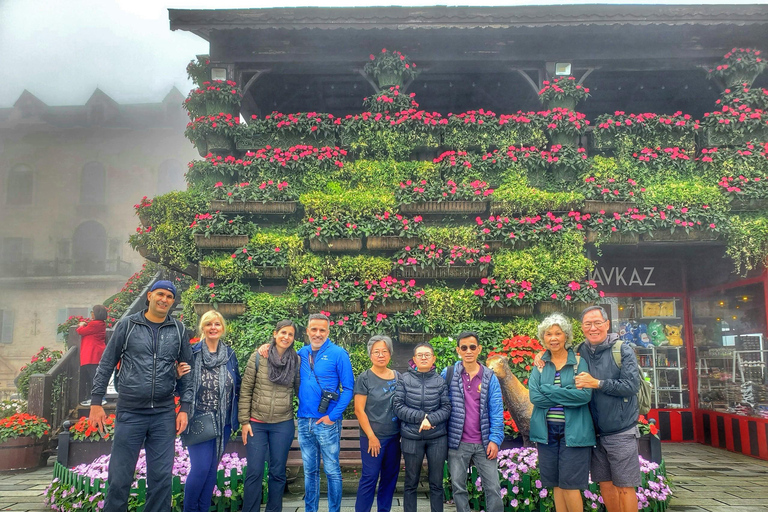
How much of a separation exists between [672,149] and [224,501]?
934 cm

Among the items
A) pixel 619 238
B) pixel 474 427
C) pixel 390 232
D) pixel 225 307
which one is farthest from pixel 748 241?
pixel 225 307

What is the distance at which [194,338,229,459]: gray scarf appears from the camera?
16.1ft

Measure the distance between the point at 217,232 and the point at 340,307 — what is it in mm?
2414

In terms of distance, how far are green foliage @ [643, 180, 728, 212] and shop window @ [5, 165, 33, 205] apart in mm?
38667

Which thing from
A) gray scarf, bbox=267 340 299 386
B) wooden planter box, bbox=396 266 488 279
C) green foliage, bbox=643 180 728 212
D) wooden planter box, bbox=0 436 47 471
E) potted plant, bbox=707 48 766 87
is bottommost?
wooden planter box, bbox=0 436 47 471

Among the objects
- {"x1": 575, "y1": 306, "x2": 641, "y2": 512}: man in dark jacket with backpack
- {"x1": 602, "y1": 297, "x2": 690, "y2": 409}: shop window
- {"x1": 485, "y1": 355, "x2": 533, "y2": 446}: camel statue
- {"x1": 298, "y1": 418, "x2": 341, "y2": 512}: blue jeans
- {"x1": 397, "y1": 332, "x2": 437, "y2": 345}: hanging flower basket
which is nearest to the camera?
{"x1": 575, "y1": 306, "x2": 641, "y2": 512}: man in dark jacket with backpack

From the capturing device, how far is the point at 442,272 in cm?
901

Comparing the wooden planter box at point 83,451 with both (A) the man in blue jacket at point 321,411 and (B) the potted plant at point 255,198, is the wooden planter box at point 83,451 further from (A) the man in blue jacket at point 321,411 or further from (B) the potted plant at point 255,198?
(B) the potted plant at point 255,198

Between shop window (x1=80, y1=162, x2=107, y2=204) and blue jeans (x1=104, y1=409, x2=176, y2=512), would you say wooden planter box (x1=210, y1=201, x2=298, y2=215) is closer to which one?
blue jeans (x1=104, y1=409, x2=176, y2=512)

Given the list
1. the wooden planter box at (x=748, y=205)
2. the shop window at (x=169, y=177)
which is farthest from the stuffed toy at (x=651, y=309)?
the shop window at (x=169, y=177)

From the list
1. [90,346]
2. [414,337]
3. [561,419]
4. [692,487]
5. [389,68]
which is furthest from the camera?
[389,68]

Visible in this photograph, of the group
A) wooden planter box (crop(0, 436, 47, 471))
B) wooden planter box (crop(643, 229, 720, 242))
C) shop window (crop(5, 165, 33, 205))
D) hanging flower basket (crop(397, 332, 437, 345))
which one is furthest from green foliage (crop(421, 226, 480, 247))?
shop window (crop(5, 165, 33, 205))

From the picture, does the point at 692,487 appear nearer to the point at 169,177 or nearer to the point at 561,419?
the point at 561,419

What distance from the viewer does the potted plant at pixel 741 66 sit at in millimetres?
10109
